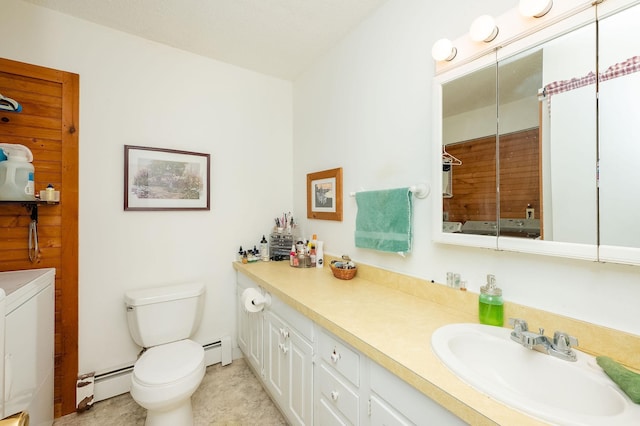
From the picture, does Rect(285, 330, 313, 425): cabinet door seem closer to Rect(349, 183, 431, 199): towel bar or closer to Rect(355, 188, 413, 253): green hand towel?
Rect(355, 188, 413, 253): green hand towel

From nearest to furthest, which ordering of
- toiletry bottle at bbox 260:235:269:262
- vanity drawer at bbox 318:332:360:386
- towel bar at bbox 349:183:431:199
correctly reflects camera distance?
1. vanity drawer at bbox 318:332:360:386
2. towel bar at bbox 349:183:431:199
3. toiletry bottle at bbox 260:235:269:262

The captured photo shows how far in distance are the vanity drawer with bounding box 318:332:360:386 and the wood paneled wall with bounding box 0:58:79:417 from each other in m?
1.65

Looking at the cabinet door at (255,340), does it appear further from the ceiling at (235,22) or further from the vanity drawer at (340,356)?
the ceiling at (235,22)

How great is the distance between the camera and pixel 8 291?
3.86 feet

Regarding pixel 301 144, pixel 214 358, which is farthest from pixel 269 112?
pixel 214 358

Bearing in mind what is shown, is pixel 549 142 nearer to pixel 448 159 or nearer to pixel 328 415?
pixel 448 159

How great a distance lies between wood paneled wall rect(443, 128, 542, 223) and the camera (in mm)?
986

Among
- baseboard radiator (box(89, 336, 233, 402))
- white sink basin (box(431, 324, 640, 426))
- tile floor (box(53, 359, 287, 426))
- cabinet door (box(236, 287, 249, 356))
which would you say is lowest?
tile floor (box(53, 359, 287, 426))

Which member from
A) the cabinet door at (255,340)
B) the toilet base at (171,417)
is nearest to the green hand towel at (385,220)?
the cabinet door at (255,340)

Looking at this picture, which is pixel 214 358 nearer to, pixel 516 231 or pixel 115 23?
pixel 516 231

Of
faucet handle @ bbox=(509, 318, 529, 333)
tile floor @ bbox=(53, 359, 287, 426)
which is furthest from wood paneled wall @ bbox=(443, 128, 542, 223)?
tile floor @ bbox=(53, 359, 287, 426)

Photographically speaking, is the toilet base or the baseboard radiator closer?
the toilet base

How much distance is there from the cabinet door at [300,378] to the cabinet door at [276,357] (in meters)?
0.06

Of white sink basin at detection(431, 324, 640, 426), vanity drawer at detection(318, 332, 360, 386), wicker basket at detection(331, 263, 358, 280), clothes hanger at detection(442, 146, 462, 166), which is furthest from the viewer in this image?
wicker basket at detection(331, 263, 358, 280)
